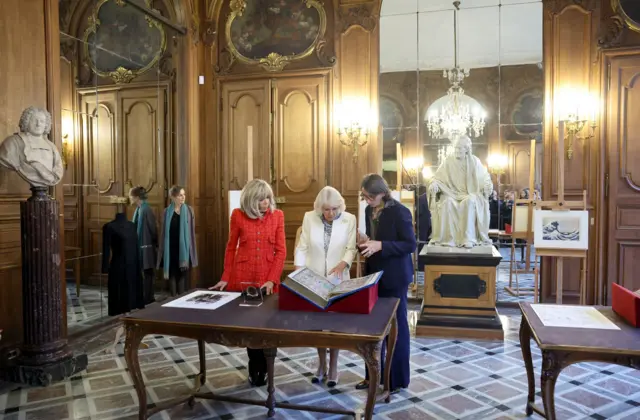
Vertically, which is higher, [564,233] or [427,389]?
[564,233]

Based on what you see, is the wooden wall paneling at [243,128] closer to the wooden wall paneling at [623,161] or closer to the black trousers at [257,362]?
the black trousers at [257,362]

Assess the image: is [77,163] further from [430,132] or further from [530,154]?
[530,154]

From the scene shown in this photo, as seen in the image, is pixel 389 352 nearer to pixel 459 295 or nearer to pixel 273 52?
pixel 459 295

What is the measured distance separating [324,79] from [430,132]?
66.7 inches

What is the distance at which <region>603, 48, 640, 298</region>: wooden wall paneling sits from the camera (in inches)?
243

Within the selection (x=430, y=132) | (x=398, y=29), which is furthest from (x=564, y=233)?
(x=398, y=29)

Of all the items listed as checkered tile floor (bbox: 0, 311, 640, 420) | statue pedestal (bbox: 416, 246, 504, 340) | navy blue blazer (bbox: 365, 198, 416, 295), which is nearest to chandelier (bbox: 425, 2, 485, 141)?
statue pedestal (bbox: 416, 246, 504, 340)

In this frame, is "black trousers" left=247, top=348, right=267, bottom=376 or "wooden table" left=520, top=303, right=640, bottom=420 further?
"black trousers" left=247, top=348, right=267, bottom=376

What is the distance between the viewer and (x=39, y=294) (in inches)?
162

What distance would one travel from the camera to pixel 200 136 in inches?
299

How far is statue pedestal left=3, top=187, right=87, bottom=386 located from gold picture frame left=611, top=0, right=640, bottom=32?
676cm

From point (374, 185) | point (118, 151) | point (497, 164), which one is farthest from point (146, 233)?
point (497, 164)

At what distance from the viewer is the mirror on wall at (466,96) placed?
666 cm

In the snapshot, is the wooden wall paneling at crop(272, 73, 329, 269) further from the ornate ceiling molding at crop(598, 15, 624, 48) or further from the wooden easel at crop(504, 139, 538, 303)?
the ornate ceiling molding at crop(598, 15, 624, 48)
